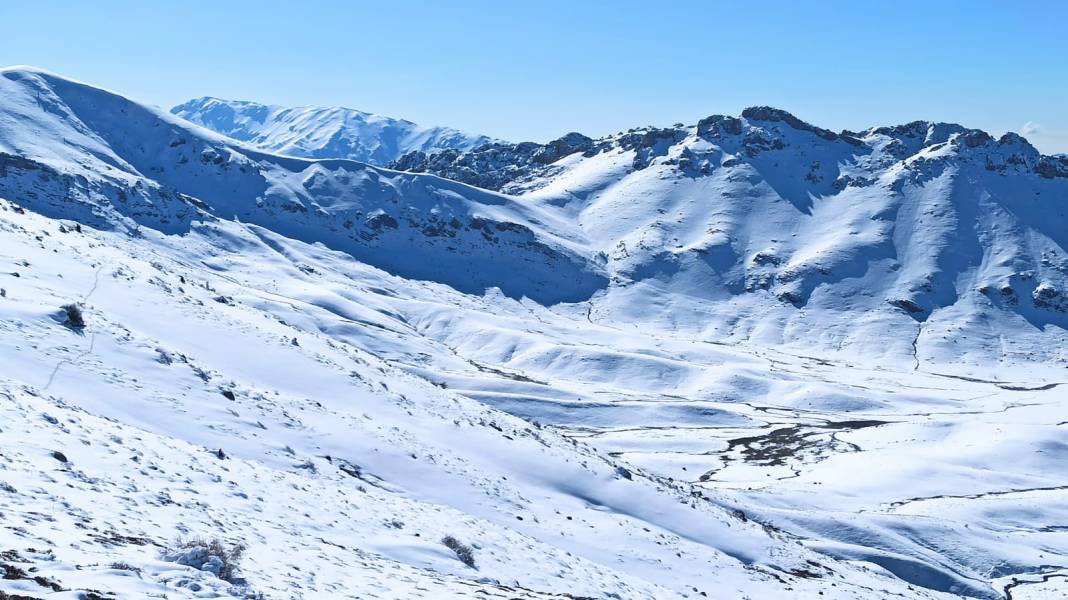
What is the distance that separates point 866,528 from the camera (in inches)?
1975

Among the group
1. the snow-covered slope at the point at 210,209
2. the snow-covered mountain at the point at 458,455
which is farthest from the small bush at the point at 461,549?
the snow-covered slope at the point at 210,209

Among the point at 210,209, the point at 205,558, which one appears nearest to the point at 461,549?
the point at 205,558

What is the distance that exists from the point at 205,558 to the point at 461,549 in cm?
893

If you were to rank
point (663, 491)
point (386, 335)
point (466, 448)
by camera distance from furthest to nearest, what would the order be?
point (386, 335) → point (663, 491) → point (466, 448)

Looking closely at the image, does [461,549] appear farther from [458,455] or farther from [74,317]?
[74,317]

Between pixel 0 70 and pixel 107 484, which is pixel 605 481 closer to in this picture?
A: pixel 107 484

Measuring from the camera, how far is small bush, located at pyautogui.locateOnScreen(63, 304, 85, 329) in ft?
100

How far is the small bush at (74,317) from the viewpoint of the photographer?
30.5 m

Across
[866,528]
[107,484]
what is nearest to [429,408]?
[107,484]

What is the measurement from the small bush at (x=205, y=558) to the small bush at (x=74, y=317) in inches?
750

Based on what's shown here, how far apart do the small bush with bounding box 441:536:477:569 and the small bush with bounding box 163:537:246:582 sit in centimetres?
796

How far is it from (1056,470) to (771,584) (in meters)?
63.4

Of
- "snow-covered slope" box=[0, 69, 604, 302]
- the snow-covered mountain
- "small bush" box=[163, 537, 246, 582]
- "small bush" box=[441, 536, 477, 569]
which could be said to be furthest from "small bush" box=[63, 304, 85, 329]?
"snow-covered slope" box=[0, 69, 604, 302]

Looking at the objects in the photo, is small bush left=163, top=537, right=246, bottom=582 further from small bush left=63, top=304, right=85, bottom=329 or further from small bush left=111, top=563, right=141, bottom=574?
small bush left=63, top=304, right=85, bottom=329
